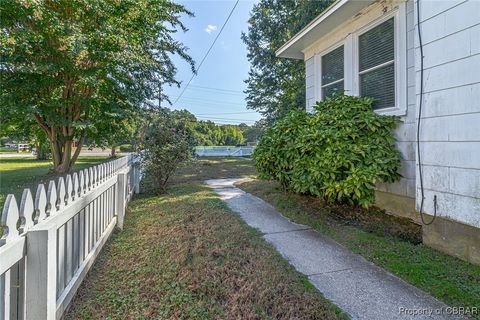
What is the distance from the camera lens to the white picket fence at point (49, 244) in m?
1.34

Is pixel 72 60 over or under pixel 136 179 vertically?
over

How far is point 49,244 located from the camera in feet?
5.12

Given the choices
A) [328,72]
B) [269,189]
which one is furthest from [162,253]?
[328,72]

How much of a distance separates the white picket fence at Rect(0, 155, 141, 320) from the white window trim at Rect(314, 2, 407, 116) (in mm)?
3996

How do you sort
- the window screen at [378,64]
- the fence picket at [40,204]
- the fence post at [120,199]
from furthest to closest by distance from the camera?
the window screen at [378,64], the fence post at [120,199], the fence picket at [40,204]

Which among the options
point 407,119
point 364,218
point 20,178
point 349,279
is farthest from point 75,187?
point 20,178

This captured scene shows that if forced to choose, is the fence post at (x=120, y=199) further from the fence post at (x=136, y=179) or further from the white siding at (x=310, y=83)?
the white siding at (x=310, y=83)

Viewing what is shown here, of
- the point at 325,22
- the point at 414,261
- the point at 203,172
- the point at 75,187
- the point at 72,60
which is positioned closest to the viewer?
the point at 75,187

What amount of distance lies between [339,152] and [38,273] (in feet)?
10.7

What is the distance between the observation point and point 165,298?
219 cm

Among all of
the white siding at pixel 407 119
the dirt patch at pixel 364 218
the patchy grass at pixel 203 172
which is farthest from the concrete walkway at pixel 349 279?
the patchy grass at pixel 203 172

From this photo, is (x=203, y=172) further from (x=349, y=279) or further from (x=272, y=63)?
(x=349, y=279)

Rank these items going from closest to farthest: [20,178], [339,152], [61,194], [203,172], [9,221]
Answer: [9,221] → [61,194] → [339,152] → [20,178] → [203,172]

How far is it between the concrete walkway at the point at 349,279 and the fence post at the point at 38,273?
6.10ft
